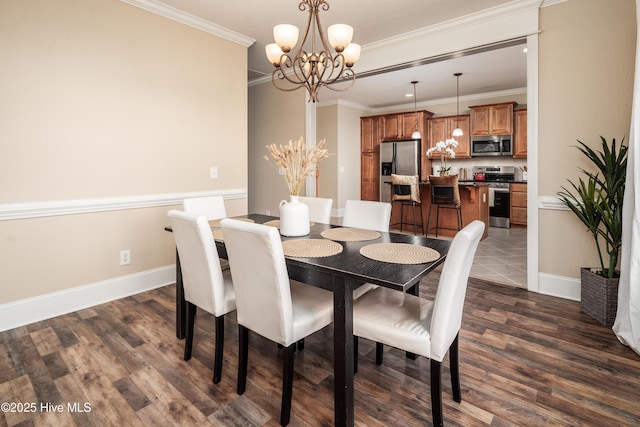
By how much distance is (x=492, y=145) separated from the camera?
21.0 ft

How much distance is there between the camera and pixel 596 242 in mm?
2521

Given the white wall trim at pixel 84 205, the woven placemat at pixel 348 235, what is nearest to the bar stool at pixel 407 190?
the white wall trim at pixel 84 205

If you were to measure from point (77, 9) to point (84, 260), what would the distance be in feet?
6.34

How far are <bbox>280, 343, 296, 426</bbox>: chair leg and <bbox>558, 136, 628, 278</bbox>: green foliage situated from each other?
7.76 ft

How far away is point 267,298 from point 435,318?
696mm

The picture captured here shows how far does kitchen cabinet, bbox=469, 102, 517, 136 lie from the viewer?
243 inches

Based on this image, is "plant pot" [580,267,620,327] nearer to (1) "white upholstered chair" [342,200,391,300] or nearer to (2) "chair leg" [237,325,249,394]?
(1) "white upholstered chair" [342,200,391,300]

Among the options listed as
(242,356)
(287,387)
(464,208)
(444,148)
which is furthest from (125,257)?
(444,148)

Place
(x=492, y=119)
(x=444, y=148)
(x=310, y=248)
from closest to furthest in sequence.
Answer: (x=310, y=248), (x=444, y=148), (x=492, y=119)

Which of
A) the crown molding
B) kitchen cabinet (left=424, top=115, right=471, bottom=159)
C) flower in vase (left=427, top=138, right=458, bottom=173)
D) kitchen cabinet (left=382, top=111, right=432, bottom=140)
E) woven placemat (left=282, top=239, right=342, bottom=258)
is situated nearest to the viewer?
woven placemat (left=282, top=239, right=342, bottom=258)

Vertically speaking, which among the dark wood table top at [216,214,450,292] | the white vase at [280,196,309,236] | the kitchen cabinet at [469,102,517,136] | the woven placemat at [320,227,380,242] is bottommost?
the dark wood table top at [216,214,450,292]

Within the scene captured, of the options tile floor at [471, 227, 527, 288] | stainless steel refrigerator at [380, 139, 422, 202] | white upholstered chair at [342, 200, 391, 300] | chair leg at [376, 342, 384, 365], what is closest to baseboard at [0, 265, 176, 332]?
white upholstered chair at [342, 200, 391, 300]

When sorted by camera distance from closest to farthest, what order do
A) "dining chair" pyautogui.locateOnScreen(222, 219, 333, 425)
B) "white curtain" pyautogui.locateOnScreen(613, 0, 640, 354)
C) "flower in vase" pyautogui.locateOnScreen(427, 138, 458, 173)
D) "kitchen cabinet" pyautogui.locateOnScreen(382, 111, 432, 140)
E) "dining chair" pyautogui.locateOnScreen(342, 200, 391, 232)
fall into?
1. "dining chair" pyautogui.locateOnScreen(222, 219, 333, 425)
2. "white curtain" pyautogui.locateOnScreen(613, 0, 640, 354)
3. "dining chair" pyautogui.locateOnScreen(342, 200, 391, 232)
4. "flower in vase" pyautogui.locateOnScreen(427, 138, 458, 173)
5. "kitchen cabinet" pyautogui.locateOnScreen(382, 111, 432, 140)

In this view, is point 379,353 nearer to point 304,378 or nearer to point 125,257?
point 304,378
